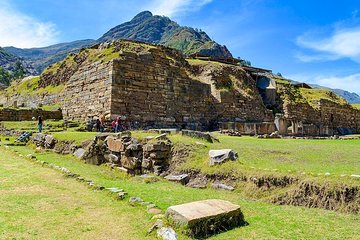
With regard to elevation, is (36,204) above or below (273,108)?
below

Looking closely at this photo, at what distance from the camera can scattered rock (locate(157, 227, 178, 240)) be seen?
479cm

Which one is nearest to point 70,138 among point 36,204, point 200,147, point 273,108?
point 200,147

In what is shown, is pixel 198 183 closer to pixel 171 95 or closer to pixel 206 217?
pixel 206 217

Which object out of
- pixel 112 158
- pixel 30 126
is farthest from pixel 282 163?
pixel 30 126

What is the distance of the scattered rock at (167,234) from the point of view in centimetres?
479

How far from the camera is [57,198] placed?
720 centimetres

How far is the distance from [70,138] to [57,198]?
8013 mm

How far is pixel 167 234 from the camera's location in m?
4.88

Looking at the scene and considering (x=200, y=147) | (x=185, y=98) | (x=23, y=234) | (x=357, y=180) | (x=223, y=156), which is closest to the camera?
(x=23, y=234)

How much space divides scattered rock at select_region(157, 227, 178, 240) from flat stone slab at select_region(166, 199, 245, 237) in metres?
0.19

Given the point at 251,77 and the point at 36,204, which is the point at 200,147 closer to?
the point at 36,204

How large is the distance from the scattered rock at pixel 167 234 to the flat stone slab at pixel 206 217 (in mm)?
186

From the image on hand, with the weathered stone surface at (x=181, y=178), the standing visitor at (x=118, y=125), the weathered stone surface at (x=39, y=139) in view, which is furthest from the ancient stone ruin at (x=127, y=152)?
the standing visitor at (x=118, y=125)

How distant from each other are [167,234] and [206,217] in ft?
2.13
